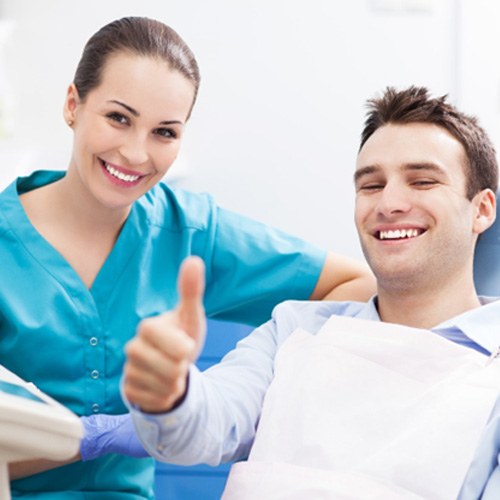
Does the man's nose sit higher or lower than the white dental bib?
higher

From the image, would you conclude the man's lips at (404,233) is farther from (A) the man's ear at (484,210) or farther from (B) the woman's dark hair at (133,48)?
(B) the woman's dark hair at (133,48)

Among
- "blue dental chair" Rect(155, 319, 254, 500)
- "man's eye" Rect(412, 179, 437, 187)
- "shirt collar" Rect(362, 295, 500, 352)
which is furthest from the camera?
"blue dental chair" Rect(155, 319, 254, 500)

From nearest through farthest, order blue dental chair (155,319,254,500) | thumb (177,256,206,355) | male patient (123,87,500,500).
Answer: thumb (177,256,206,355) → male patient (123,87,500,500) → blue dental chair (155,319,254,500)

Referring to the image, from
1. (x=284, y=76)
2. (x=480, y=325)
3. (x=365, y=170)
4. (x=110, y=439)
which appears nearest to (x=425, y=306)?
(x=480, y=325)

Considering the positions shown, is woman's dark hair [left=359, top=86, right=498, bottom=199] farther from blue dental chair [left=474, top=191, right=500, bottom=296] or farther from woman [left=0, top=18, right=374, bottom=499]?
woman [left=0, top=18, right=374, bottom=499]

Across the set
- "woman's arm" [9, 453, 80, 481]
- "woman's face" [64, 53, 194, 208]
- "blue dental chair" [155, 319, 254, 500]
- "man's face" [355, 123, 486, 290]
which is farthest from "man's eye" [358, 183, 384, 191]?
"woman's arm" [9, 453, 80, 481]

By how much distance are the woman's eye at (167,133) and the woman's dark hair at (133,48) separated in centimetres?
9

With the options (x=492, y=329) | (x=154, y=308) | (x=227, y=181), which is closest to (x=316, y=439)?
(x=492, y=329)

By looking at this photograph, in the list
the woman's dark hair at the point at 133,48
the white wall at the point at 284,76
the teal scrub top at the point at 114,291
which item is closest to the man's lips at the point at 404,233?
the teal scrub top at the point at 114,291

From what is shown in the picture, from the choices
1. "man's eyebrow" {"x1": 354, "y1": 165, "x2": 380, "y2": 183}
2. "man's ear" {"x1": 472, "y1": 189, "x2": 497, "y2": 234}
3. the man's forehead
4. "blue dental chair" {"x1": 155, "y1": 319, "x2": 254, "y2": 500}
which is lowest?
"blue dental chair" {"x1": 155, "y1": 319, "x2": 254, "y2": 500}

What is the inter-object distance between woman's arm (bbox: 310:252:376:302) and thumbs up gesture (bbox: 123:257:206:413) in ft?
2.62

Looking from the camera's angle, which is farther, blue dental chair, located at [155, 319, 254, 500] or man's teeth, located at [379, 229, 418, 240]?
blue dental chair, located at [155, 319, 254, 500]

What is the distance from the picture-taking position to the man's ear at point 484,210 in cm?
150

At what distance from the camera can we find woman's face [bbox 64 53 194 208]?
1566 millimetres
